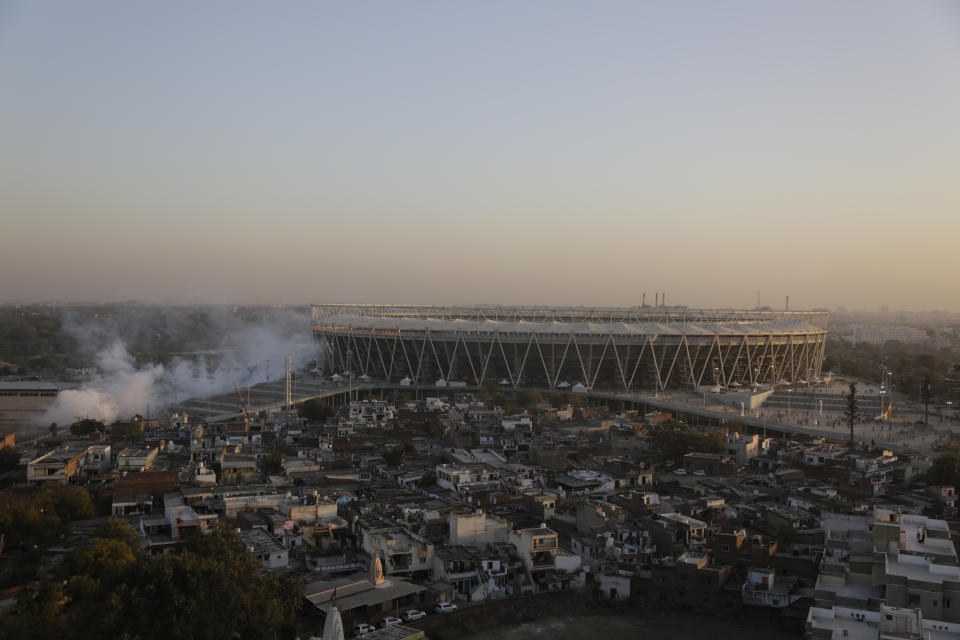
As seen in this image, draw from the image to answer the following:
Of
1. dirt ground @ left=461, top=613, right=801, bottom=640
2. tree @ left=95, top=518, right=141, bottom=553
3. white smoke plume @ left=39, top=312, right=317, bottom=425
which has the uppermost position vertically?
tree @ left=95, top=518, right=141, bottom=553

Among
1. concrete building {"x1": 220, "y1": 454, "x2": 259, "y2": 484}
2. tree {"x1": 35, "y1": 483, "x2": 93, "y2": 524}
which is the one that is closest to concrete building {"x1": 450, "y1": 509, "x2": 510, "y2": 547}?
concrete building {"x1": 220, "y1": 454, "x2": 259, "y2": 484}

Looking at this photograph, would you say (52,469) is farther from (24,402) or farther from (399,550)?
(24,402)

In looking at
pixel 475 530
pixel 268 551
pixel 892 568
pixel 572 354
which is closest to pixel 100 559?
pixel 268 551

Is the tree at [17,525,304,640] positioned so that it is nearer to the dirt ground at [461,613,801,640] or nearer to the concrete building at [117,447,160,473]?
the dirt ground at [461,613,801,640]

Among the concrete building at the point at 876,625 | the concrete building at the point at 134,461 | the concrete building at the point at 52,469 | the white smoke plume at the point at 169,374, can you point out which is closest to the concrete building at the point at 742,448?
the concrete building at the point at 876,625

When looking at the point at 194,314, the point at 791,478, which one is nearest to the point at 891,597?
the point at 791,478

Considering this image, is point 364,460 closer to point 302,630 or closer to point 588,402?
point 302,630

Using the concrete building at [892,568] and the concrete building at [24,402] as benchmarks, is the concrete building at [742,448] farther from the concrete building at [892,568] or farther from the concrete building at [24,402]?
the concrete building at [24,402]
